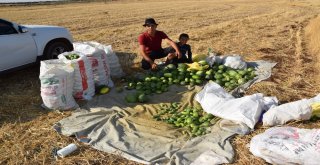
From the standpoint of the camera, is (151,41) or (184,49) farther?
(184,49)

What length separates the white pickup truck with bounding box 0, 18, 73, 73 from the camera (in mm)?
7711

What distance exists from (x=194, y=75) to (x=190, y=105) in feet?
3.73

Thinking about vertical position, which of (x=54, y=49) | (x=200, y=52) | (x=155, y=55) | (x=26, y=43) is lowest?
(x=200, y=52)

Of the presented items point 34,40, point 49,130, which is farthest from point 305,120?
point 34,40

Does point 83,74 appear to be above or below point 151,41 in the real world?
below

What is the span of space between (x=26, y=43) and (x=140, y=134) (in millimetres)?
3933

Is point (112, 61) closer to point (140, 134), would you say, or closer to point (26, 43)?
point (26, 43)

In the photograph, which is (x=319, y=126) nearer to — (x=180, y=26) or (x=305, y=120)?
(x=305, y=120)

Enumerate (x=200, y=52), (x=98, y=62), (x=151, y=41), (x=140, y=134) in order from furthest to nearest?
1. (x=200, y=52)
2. (x=151, y=41)
3. (x=98, y=62)
4. (x=140, y=134)

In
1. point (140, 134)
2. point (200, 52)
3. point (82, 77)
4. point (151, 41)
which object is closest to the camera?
point (140, 134)

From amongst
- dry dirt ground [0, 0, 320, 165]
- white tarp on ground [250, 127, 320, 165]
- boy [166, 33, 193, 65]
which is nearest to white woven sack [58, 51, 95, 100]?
dry dirt ground [0, 0, 320, 165]

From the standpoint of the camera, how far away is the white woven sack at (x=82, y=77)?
21.7 feet

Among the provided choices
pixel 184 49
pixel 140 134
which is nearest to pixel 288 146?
pixel 140 134

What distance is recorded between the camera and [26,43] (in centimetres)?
802
